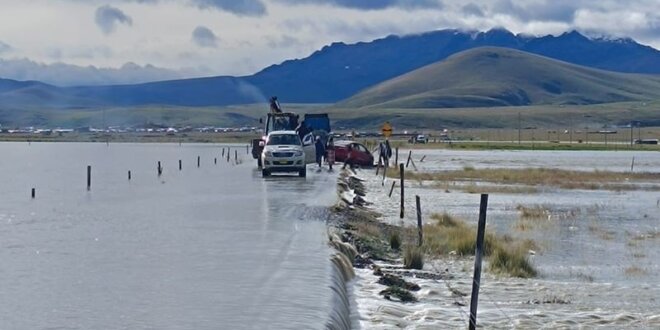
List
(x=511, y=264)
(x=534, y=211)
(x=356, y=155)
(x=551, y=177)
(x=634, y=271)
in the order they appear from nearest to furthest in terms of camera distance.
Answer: (x=511, y=264) < (x=634, y=271) < (x=534, y=211) < (x=551, y=177) < (x=356, y=155)

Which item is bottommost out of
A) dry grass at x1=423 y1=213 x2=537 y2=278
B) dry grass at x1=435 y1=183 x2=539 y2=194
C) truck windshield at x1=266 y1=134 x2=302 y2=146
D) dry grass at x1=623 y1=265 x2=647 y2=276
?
dry grass at x1=435 y1=183 x2=539 y2=194

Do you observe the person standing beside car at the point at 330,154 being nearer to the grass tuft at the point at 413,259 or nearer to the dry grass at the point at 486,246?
the dry grass at the point at 486,246

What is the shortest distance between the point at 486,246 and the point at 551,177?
3035 cm

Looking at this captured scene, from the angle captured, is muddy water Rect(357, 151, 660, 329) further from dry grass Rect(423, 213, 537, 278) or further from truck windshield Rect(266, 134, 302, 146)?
truck windshield Rect(266, 134, 302, 146)

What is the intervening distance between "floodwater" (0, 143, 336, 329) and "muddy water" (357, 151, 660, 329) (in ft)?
4.48

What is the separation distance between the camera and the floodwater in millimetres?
14555

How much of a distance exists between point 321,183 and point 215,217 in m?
14.6

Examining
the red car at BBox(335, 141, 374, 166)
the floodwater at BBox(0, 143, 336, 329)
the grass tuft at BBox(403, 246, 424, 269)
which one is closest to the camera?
the floodwater at BBox(0, 143, 336, 329)

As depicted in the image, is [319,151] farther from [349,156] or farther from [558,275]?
[558,275]

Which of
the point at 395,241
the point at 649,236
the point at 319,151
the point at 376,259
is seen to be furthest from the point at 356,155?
the point at 376,259

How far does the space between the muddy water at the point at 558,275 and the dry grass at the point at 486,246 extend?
0.38m

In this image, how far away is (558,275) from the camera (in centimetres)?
2075

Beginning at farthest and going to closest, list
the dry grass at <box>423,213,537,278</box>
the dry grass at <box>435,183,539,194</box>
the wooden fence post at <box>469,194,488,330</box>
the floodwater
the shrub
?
1. the dry grass at <box>435,183,539,194</box>
2. the shrub
3. the dry grass at <box>423,213,537,278</box>
4. the floodwater
5. the wooden fence post at <box>469,194,488,330</box>

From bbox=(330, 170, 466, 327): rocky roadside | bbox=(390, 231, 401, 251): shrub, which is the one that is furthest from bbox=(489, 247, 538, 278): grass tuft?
bbox=(390, 231, 401, 251): shrub
